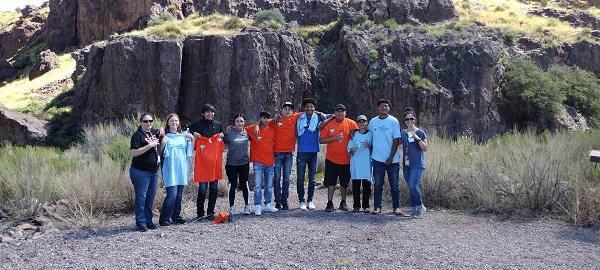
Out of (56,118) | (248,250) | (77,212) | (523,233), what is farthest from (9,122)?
(523,233)

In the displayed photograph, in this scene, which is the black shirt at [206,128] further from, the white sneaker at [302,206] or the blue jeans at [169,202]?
the white sneaker at [302,206]

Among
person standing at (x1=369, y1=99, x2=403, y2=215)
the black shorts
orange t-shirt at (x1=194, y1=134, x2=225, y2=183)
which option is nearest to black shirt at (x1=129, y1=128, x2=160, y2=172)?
orange t-shirt at (x1=194, y1=134, x2=225, y2=183)

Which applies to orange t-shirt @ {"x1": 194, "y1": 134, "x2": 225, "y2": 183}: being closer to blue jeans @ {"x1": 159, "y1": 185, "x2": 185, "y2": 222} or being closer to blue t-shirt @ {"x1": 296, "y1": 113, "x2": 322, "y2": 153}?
blue jeans @ {"x1": 159, "y1": 185, "x2": 185, "y2": 222}

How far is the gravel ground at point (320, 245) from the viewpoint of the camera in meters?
6.40

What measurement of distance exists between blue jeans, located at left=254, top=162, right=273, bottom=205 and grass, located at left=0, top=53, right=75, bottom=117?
28556 mm

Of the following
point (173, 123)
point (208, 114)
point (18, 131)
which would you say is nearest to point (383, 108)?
point (208, 114)

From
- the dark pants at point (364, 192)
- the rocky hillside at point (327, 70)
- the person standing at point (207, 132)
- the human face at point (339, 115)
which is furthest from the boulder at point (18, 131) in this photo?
the dark pants at point (364, 192)

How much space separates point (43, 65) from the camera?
145 feet

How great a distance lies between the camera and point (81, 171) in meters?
10.4

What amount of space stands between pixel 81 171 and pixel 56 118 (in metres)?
21.4

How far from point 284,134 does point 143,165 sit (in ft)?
8.63

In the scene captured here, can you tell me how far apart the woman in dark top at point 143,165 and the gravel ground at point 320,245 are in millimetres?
347

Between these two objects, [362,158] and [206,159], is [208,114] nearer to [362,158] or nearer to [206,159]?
[206,159]

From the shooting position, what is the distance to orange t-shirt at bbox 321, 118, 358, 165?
31.1 ft
